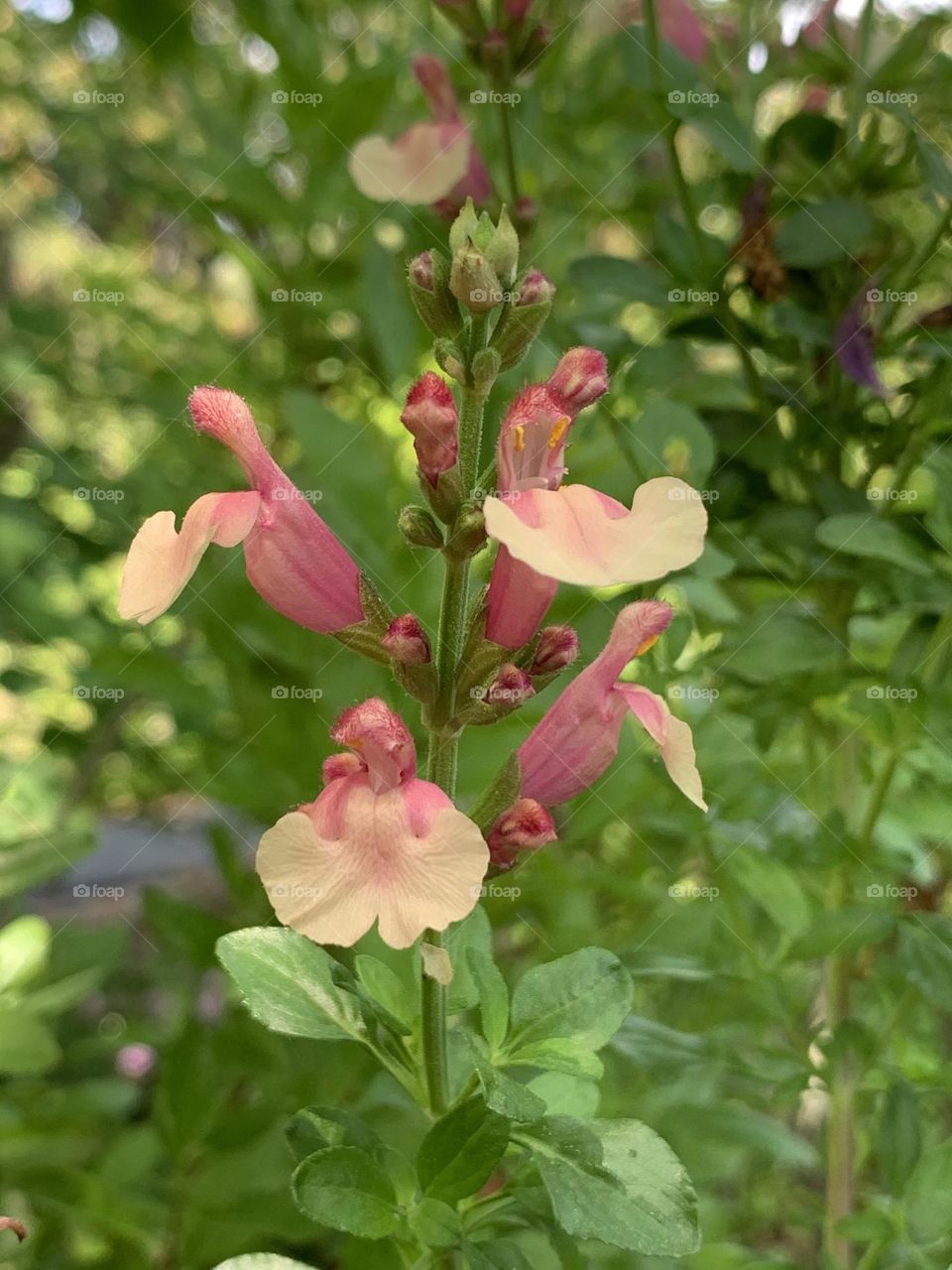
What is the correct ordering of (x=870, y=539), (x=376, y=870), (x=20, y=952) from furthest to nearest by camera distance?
(x=20, y=952) < (x=870, y=539) < (x=376, y=870)

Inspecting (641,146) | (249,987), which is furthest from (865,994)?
(641,146)

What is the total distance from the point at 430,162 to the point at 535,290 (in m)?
0.48

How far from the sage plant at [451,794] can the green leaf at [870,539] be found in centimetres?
17

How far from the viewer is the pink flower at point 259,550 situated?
1.58ft

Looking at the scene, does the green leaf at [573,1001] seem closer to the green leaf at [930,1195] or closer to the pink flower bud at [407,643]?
the pink flower bud at [407,643]

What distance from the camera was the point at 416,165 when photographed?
919 mm

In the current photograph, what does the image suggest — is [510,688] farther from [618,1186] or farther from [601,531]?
[618,1186]

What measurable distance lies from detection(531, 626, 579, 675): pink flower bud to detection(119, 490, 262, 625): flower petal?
0.15m

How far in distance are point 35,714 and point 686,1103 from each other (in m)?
1.00

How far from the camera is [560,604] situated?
93 centimetres

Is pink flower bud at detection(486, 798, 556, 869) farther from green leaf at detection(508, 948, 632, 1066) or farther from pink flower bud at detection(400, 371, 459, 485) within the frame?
pink flower bud at detection(400, 371, 459, 485)

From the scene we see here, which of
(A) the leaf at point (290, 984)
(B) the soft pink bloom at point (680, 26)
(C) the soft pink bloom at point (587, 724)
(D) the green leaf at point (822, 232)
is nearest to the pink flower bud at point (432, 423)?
(C) the soft pink bloom at point (587, 724)

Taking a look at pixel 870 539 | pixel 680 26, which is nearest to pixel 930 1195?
pixel 870 539

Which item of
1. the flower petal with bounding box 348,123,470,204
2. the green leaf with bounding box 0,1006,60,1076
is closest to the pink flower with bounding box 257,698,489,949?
the green leaf with bounding box 0,1006,60,1076
